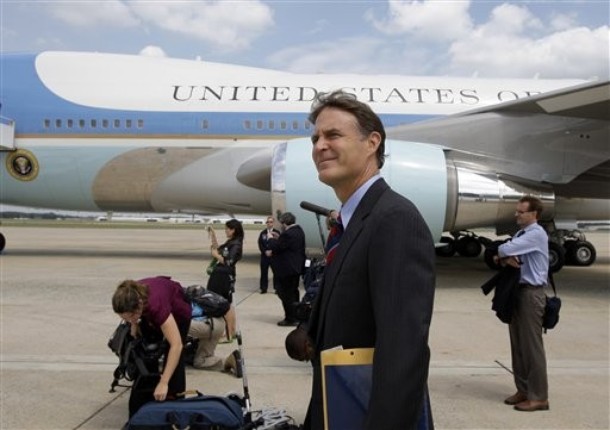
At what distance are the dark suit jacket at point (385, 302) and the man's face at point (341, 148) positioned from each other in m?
0.08

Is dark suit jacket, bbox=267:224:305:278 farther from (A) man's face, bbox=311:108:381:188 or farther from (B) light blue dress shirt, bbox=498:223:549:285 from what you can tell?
(A) man's face, bbox=311:108:381:188

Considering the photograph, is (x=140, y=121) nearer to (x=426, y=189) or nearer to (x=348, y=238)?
(x=426, y=189)

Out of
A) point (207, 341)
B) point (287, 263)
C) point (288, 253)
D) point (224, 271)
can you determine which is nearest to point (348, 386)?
point (207, 341)

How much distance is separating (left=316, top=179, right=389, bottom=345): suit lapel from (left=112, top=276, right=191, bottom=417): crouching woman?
201 centimetres

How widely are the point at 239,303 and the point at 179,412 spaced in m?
4.71

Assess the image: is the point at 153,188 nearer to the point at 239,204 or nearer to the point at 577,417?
the point at 239,204

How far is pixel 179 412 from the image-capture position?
3213 millimetres

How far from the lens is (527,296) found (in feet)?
13.7

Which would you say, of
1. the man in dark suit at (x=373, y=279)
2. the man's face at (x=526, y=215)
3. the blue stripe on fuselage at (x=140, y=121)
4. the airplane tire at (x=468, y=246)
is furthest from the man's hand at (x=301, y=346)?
the airplane tire at (x=468, y=246)

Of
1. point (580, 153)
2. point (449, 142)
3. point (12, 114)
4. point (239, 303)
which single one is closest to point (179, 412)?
point (239, 303)

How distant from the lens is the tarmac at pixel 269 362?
12.6ft

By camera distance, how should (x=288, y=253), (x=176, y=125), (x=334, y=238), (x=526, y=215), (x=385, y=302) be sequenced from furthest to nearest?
1. (x=176, y=125)
2. (x=288, y=253)
3. (x=526, y=215)
4. (x=334, y=238)
5. (x=385, y=302)

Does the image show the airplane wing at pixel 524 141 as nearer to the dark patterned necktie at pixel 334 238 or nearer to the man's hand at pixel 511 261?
the man's hand at pixel 511 261

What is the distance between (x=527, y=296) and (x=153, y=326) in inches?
100
